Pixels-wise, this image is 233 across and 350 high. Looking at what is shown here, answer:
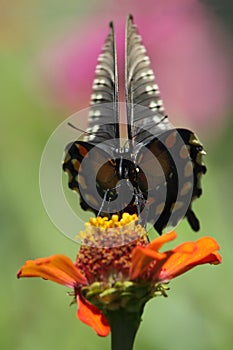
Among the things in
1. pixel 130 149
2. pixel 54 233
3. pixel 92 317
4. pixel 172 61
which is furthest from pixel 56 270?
pixel 172 61

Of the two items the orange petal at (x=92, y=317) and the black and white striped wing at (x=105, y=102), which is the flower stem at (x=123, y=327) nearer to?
the orange petal at (x=92, y=317)

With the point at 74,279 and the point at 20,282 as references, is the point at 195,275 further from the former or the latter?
the point at 74,279

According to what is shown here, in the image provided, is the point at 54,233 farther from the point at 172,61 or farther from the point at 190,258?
the point at 190,258

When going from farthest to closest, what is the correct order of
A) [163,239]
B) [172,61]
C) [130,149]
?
1. [172,61]
2. [130,149]
3. [163,239]

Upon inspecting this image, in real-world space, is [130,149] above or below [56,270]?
above

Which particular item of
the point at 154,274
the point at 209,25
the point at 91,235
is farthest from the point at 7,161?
the point at 154,274

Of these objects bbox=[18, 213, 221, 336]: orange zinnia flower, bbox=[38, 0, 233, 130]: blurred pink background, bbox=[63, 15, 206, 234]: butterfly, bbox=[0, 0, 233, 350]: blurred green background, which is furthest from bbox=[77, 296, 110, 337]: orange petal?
bbox=[38, 0, 233, 130]: blurred pink background

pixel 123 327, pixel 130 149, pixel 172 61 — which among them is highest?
pixel 172 61
